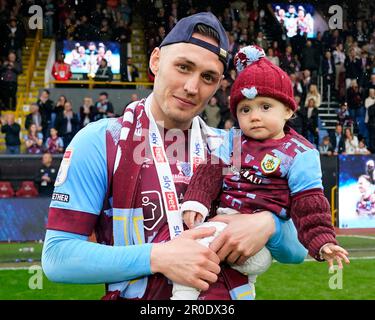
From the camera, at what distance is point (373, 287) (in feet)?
27.8

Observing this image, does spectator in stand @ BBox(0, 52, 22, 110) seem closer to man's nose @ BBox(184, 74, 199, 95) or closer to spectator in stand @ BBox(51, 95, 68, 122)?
spectator in stand @ BBox(51, 95, 68, 122)

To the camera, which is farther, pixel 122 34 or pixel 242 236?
pixel 122 34

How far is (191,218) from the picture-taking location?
240 cm

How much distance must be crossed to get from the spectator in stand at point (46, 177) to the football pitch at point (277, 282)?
129 centimetres

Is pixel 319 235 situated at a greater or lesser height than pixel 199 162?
lesser

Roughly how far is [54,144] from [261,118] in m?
9.86

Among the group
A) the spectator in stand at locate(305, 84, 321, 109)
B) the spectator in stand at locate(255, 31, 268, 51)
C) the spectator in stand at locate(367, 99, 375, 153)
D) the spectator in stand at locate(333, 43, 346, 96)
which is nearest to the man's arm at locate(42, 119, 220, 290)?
the spectator in stand at locate(367, 99, 375, 153)

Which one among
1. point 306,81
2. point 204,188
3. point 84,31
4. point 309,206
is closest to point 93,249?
point 204,188

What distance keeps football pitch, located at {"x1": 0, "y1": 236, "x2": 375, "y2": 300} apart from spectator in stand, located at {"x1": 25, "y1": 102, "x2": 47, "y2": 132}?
350cm

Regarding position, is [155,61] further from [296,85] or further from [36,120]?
[296,85]
